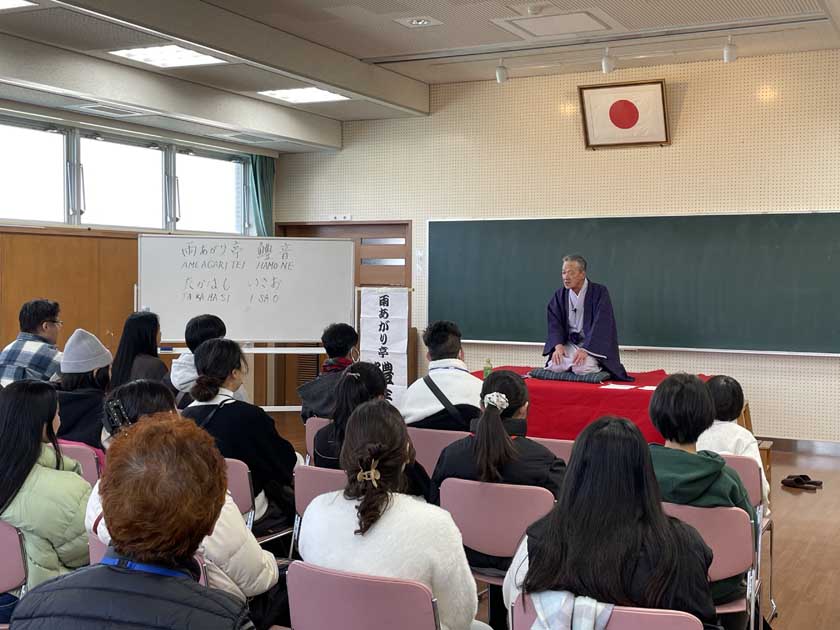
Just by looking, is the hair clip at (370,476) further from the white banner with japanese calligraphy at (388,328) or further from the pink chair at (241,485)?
the white banner with japanese calligraphy at (388,328)

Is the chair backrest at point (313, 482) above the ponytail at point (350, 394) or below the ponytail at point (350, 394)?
below

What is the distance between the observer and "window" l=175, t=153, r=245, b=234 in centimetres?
879

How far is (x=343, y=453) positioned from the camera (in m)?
2.42

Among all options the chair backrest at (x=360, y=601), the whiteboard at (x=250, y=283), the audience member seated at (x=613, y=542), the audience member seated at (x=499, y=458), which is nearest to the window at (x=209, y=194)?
the whiteboard at (x=250, y=283)

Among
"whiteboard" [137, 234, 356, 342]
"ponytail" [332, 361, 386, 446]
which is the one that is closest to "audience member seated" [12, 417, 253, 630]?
"ponytail" [332, 361, 386, 446]

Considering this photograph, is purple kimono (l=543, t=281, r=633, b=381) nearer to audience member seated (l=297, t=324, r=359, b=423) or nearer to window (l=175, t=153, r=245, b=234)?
audience member seated (l=297, t=324, r=359, b=423)

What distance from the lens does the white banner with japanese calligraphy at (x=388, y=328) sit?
8.52 meters

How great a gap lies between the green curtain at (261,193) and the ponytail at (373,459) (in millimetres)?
7289

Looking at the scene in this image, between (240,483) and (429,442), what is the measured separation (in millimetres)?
1052

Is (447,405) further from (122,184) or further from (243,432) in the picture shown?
(122,184)

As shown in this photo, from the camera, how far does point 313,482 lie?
328cm

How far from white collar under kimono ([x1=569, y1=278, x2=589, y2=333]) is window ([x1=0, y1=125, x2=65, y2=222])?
4.22 metres

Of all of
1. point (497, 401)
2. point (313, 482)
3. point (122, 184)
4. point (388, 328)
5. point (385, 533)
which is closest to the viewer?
point (385, 533)

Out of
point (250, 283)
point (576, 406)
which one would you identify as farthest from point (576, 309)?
point (250, 283)
